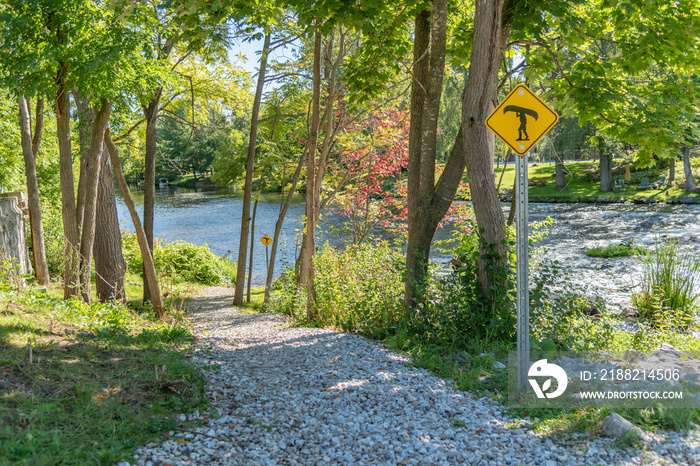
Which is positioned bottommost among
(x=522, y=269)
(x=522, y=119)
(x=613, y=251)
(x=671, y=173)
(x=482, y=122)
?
(x=613, y=251)

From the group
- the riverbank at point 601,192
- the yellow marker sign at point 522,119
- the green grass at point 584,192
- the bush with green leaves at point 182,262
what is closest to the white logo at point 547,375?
the yellow marker sign at point 522,119

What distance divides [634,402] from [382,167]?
11.1m

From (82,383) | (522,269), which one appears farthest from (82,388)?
(522,269)

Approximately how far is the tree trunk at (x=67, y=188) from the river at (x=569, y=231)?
7264 mm

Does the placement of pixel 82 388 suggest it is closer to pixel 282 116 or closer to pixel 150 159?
pixel 150 159

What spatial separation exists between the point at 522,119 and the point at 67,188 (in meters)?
6.83

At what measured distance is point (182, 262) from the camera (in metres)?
17.3

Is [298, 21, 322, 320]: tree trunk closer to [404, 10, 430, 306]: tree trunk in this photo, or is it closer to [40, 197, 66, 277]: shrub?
[404, 10, 430, 306]: tree trunk

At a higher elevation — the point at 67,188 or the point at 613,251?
the point at 67,188

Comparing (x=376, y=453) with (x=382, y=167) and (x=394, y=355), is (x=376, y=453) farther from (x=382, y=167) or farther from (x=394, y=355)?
(x=382, y=167)

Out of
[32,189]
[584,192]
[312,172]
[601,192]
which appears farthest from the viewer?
[584,192]

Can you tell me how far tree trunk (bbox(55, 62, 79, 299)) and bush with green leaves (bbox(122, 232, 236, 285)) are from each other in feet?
26.6

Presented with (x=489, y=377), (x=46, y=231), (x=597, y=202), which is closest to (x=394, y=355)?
(x=489, y=377)

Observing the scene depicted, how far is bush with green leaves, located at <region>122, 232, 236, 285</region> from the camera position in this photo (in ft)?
52.9
